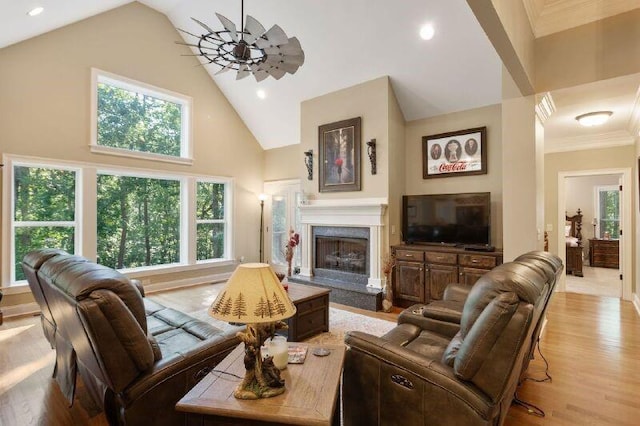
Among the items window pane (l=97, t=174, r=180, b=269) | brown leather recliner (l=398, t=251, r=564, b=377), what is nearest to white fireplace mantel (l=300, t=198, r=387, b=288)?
brown leather recliner (l=398, t=251, r=564, b=377)

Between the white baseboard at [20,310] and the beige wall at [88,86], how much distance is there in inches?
64.1

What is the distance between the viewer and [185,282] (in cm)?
619

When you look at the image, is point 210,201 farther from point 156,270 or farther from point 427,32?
point 427,32

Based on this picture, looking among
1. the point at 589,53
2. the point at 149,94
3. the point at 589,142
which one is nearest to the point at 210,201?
the point at 149,94

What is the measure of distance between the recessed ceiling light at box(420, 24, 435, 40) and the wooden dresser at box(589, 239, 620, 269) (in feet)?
25.5

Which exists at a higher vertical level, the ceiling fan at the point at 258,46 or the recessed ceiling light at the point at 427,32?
the recessed ceiling light at the point at 427,32

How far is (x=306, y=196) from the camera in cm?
596

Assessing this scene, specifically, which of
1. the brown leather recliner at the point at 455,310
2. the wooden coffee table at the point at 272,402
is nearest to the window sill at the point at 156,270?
the wooden coffee table at the point at 272,402

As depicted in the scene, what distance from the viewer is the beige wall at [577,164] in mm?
5090

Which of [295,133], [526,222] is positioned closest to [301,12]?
[295,133]

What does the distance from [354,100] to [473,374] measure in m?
4.62

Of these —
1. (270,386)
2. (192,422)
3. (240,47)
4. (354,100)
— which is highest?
(354,100)

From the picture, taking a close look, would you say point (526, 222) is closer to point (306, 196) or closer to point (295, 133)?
point (306, 196)

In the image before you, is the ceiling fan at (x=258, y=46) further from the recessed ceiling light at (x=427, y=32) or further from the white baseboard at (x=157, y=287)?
the white baseboard at (x=157, y=287)
